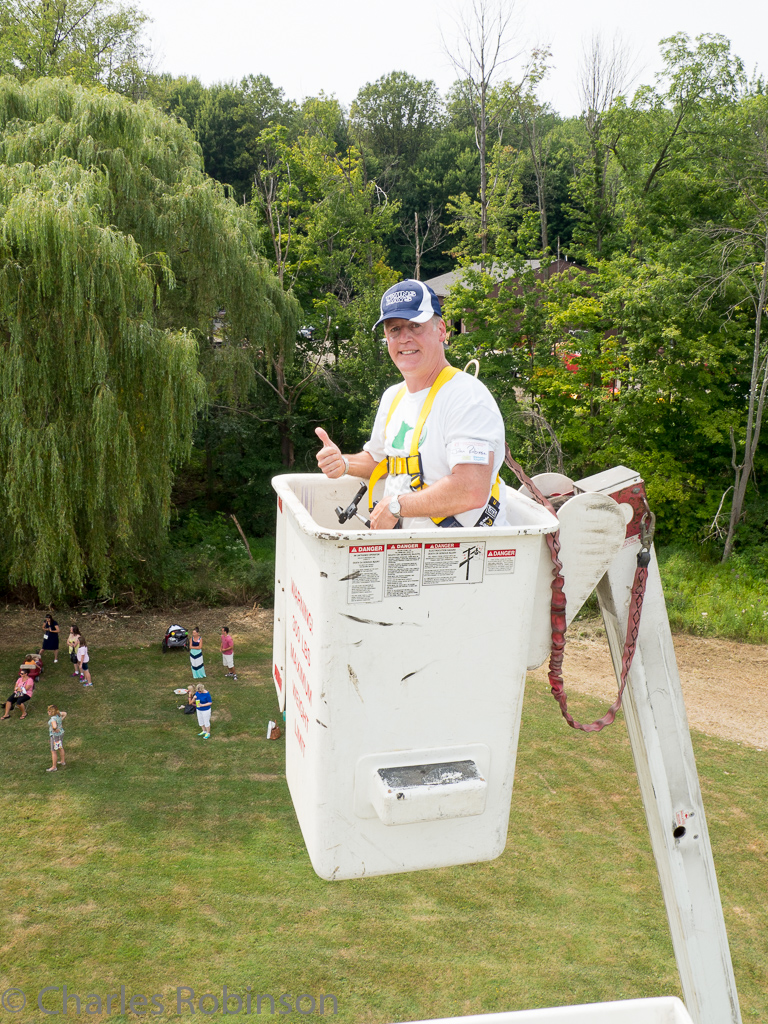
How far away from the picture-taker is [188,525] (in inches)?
807

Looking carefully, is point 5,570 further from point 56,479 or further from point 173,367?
point 173,367

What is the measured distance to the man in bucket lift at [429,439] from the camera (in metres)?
2.23

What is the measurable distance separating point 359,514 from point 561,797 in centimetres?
923

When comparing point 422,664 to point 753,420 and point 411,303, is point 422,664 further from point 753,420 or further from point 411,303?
point 753,420

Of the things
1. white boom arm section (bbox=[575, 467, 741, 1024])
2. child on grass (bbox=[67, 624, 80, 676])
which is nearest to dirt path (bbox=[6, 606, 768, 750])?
child on grass (bbox=[67, 624, 80, 676])

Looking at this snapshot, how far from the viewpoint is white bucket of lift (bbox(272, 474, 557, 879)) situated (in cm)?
192

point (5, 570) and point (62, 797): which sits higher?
point (5, 570)

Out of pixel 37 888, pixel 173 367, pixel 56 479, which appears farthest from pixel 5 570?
pixel 37 888

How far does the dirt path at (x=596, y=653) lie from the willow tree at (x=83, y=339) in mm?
1512

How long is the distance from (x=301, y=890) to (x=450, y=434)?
8.26 meters

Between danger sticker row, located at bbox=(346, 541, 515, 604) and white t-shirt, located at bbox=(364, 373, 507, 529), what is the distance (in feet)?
1.10

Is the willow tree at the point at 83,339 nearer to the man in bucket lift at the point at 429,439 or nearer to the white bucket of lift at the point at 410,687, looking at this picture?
the man in bucket lift at the point at 429,439

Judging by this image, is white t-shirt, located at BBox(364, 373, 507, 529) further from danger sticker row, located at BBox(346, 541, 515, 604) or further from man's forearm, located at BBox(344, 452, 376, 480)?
danger sticker row, located at BBox(346, 541, 515, 604)

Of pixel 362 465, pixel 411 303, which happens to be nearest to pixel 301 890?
pixel 362 465
